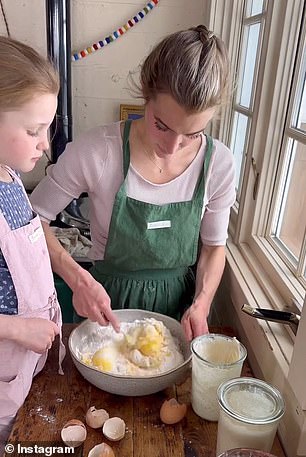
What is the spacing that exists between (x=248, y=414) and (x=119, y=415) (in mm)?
271

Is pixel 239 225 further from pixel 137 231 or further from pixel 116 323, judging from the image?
pixel 116 323

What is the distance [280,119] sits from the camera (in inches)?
50.9

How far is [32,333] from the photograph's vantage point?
2.97ft

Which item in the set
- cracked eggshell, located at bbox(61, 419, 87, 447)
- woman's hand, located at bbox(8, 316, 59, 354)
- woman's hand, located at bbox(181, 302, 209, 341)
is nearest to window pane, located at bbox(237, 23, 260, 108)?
woman's hand, located at bbox(181, 302, 209, 341)

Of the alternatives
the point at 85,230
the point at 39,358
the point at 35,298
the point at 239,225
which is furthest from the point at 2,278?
the point at 85,230

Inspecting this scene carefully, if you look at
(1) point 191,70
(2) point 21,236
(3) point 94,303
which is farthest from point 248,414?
(1) point 191,70

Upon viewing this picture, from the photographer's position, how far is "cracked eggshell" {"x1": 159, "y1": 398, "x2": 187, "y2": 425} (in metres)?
0.88

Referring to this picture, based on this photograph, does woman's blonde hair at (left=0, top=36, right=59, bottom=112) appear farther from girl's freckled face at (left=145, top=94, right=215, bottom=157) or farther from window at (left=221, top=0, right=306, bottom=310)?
window at (left=221, top=0, right=306, bottom=310)

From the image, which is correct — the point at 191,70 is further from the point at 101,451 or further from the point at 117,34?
the point at 117,34

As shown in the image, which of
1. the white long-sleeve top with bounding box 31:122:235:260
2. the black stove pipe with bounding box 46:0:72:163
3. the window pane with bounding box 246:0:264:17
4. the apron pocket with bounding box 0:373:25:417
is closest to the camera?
the apron pocket with bounding box 0:373:25:417

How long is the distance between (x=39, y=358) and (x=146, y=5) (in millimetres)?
1651

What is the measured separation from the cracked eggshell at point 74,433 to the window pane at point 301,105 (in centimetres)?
89

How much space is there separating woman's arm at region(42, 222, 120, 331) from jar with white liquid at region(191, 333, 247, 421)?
212 millimetres

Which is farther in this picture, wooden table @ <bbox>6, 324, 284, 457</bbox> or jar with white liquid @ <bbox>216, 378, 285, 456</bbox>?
wooden table @ <bbox>6, 324, 284, 457</bbox>
